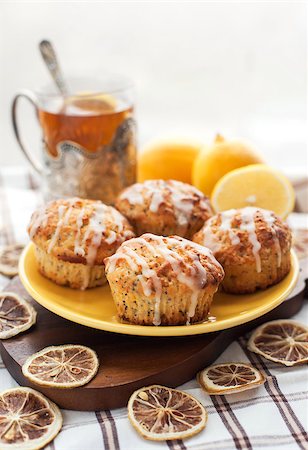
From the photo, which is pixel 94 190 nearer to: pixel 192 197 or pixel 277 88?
pixel 192 197

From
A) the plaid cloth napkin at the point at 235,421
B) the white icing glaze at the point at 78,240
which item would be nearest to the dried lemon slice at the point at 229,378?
the plaid cloth napkin at the point at 235,421

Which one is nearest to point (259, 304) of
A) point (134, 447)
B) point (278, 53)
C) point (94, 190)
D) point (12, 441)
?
point (134, 447)

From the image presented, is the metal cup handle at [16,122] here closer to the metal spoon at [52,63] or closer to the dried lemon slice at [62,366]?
the metal spoon at [52,63]

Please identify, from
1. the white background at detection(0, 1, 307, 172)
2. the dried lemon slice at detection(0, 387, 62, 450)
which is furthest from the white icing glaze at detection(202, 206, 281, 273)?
the white background at detection(0, 1, 307, 172)

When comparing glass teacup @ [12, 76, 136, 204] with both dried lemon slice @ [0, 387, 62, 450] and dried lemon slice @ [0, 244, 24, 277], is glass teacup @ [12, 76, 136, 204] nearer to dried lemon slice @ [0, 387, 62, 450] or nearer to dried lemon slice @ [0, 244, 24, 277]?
dried lemon slice @ [0, 244, 24, 277]

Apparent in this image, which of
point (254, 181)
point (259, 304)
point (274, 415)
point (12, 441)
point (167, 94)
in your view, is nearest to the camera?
point (12, 441)

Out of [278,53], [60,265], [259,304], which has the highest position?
[278,53]

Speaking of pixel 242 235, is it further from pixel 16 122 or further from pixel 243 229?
pixel 16 122
